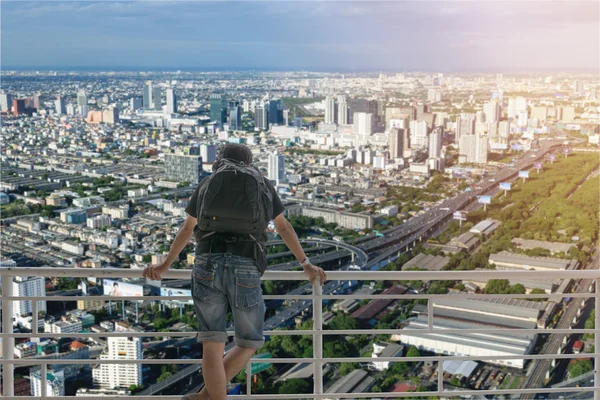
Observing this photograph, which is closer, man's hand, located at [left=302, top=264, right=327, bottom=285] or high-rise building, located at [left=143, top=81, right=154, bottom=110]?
man's hand, located at [left=302, top=264, right=327, bottom=285]

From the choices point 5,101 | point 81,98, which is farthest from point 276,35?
point 5,101

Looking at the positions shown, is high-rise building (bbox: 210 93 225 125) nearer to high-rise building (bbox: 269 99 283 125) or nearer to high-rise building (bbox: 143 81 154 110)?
high-rise building (bbox: 269 99 283 125)

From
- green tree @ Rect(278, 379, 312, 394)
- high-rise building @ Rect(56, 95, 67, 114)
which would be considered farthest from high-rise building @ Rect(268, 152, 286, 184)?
green tree @ Rect(278, 379, 312, 394)

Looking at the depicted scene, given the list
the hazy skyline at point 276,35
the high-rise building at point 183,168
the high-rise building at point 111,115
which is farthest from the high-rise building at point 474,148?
the high-rise building at point 111,115

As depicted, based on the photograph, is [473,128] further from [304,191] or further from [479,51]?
[304,191]

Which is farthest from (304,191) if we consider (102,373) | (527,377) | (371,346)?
(102,373)

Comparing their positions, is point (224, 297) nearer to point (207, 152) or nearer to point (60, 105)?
point (207, 152)
